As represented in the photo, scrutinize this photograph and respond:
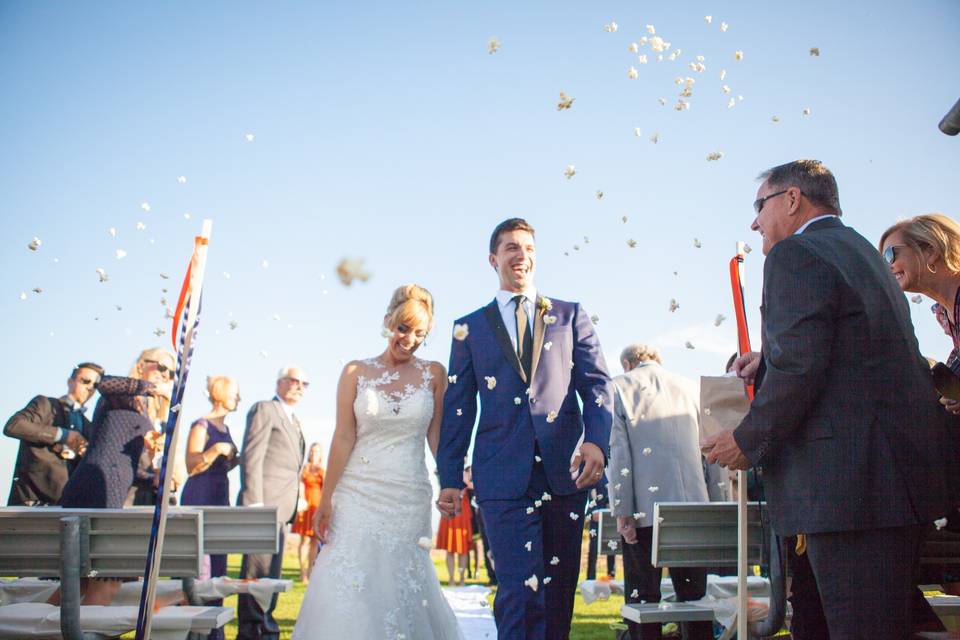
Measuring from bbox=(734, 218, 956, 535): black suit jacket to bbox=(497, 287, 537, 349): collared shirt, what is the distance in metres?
1.63

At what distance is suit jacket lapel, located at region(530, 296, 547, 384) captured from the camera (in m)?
4.17

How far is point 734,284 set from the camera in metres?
3.62

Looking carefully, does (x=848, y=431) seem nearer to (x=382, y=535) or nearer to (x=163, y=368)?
(x=382, y=535)

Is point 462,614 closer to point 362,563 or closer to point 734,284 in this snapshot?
point 362,563

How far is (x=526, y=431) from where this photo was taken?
13.1 feet

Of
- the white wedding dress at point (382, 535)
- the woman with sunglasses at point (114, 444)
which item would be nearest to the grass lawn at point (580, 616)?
the woman with sunglasses at point (114, 444)

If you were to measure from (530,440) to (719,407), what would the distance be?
1.06 meters

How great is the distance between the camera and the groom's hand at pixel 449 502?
4.13 m

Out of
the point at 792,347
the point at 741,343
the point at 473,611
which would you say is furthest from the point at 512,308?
the point at 473,611

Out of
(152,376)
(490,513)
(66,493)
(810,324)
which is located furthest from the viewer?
(152,376)

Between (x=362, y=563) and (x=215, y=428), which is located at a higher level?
(x=215, y=428)

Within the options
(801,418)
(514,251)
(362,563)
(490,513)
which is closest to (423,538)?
(362,563)

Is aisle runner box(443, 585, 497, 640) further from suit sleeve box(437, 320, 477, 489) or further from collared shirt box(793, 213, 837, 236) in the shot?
collared shirt box(793, 213, 837, 236)

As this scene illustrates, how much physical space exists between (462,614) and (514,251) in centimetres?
576
